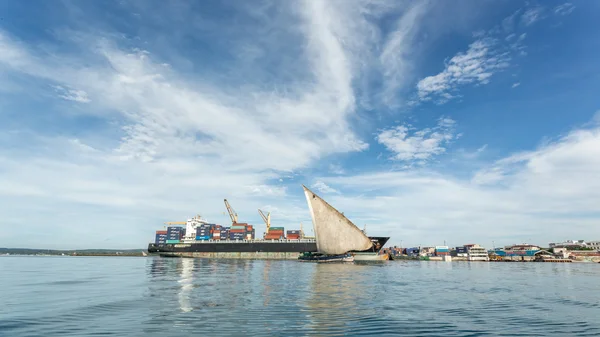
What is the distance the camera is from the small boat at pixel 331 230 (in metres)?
78.5

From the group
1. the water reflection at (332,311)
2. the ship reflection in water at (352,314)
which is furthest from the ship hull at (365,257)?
the water reflection at (332,311)

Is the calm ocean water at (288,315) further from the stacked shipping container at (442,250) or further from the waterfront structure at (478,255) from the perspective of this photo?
the stacked shipping container at (442,250)

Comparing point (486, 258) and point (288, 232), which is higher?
point (288, 232)

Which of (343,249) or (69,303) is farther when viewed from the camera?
(343,249)

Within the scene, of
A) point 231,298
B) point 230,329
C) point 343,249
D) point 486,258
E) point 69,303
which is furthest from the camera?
point 486,258

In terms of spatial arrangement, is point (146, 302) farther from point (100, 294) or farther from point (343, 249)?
point (343, 249)

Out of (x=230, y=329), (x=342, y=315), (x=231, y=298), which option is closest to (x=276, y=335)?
(x=230, y=329)

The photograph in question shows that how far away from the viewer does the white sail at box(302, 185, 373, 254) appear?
78.5 meters

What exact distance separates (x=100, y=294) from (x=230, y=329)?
15910 millimetres

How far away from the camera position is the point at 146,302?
19.3 metres

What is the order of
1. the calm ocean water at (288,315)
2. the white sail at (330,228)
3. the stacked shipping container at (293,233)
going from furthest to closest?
the stacked shipping container at (293,233) < the white sail at (330,228) < the calm ocean water at (288,315)

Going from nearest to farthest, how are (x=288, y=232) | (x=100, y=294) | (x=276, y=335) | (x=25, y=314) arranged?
1. (x=276, y=335)
2. (x=25, y=314)
3. (x=100, y=294)
4. (x=288, y=232)

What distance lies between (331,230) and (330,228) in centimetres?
63

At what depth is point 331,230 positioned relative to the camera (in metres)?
79.4
